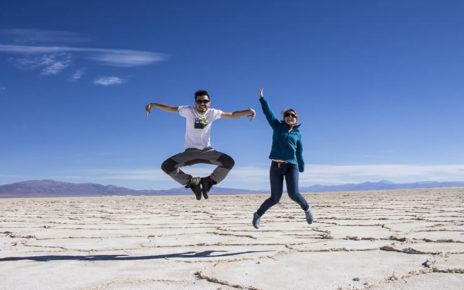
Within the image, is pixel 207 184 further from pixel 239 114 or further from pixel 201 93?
pixel 201 93

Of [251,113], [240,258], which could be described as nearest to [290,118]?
[251,113]

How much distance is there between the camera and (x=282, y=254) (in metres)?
3.91

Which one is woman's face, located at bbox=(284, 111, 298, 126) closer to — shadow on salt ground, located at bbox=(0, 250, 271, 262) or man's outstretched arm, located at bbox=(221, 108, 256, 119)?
man's outstretched arm, located at bbox=(221, 108, 256, 119)

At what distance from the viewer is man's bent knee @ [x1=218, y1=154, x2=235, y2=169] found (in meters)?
4.84

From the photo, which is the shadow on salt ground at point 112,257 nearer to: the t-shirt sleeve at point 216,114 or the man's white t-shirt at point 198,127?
the man's white t-shirt at point 198,127

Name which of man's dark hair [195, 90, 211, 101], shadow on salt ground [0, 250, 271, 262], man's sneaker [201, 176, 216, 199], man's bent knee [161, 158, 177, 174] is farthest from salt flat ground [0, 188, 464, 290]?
man's dark hair [195, 90, 211, 101]

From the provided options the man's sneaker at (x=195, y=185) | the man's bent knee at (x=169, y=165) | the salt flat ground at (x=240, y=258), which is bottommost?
the salt flat ground at (x=240, y=258)

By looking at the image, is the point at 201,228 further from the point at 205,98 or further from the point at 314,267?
the point at 314,267

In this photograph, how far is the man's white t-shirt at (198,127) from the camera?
4.79 m

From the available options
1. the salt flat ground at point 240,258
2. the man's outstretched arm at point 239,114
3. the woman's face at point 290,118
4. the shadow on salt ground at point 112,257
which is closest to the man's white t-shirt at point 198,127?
the man's outstretched arm at point 239,114

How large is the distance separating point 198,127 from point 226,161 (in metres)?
0.40

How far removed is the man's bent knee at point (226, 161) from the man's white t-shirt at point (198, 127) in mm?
161

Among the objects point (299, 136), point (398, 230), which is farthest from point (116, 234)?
point (398, 230)

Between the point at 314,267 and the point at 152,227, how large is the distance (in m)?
3.55
